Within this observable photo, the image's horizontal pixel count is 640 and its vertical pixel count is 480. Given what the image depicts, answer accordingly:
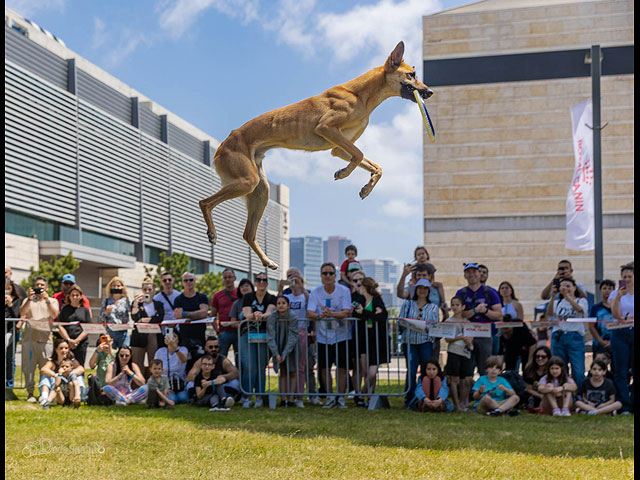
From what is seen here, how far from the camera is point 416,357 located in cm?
1009

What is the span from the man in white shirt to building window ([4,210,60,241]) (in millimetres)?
34226

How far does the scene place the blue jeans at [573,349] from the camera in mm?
9953

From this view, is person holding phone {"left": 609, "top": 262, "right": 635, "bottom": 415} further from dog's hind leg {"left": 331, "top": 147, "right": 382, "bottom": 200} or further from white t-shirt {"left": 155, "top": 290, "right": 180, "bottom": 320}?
dog's hind leg {"left": 331, "top": 147, "right": 382, "bottom": 200}

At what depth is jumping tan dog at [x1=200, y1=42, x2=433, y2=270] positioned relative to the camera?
2.53 metres

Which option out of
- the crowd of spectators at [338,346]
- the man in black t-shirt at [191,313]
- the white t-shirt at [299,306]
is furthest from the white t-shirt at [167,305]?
the white t-shirt at [299,306]

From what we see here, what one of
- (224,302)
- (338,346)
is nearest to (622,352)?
(338,346)

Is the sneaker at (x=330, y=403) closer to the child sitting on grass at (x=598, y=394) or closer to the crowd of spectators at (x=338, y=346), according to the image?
the crowd of spectators at (x=338, y=346)

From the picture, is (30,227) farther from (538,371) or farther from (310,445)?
(310,445)

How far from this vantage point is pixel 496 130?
2411 cm

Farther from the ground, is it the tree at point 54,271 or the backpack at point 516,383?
the tree at point 54,271

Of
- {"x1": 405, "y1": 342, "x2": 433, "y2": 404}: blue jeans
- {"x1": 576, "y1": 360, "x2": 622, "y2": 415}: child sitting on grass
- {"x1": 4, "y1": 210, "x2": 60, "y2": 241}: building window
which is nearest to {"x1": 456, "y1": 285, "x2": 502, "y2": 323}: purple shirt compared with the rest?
{"x1": 405, "y1": 342, "x2": 433, "y2": 404}: blue jeans

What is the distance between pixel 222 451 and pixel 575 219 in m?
11.6

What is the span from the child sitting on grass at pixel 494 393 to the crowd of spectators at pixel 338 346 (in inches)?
0.6

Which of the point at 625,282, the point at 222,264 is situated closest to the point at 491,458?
the point at 625,282
